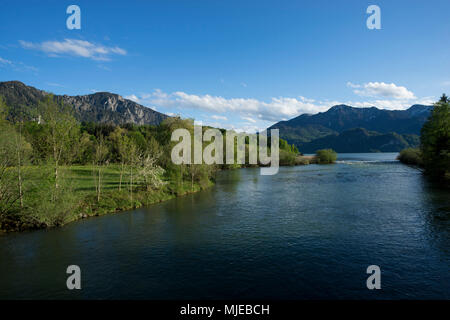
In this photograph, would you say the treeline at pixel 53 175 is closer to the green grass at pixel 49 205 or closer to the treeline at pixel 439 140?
the green grass at pixel 49 205

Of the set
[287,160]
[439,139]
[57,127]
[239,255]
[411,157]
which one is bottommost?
[239,255]

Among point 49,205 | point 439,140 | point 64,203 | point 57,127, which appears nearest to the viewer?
point 49,205

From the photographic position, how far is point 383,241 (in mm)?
20094

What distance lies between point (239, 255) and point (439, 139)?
198 feet

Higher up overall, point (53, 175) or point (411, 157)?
point (411, 157)

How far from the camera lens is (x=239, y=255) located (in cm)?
1803

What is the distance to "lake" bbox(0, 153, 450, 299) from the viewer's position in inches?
531

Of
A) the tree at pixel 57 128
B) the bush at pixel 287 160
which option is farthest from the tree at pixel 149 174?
the bush at pixel 287 160

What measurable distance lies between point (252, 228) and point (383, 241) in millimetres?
10896

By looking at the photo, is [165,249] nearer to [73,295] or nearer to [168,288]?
[168,288]

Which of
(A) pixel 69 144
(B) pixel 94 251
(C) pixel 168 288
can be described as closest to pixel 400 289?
(C) pixel 168 288

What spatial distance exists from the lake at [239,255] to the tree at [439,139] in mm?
28914

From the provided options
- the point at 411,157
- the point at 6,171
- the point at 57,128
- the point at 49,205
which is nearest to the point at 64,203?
the point at 49,205

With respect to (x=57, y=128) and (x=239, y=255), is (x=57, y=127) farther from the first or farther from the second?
(x=239, y=255)
